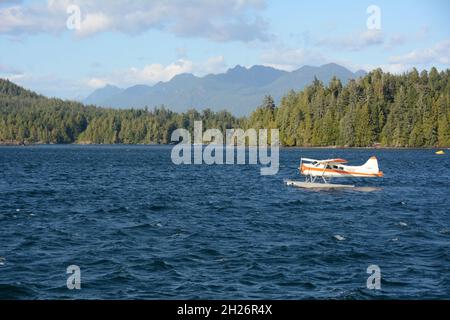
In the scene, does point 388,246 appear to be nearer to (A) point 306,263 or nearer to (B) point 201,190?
(A) point 306,263

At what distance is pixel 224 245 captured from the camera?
30812 mm

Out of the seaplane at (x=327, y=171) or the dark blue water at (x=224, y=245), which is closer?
the dark blue water at (x=224, y=245)

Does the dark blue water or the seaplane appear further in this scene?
the seaplane

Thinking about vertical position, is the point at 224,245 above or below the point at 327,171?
below

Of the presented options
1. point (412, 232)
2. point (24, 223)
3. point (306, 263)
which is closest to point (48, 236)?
point (24, 223)

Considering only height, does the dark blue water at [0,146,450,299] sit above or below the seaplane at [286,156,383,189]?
below

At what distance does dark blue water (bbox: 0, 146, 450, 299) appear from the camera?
22.8 m

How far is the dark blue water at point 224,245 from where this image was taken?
22.8 metres

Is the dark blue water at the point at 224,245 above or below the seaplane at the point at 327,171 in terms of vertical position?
below

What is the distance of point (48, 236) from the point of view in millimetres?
33500

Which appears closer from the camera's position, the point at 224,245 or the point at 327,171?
the point at 224,245

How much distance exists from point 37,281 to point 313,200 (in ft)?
111
